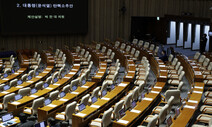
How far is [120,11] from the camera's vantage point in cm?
2223

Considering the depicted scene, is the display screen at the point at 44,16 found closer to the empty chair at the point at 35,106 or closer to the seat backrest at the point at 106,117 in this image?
the empty chair at the point at 35,106

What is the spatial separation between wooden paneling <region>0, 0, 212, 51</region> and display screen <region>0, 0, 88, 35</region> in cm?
83

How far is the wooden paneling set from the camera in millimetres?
20203

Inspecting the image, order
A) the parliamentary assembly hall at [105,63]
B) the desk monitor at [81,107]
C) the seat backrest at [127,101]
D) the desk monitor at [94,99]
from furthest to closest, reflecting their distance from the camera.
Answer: the desk monitor at [94,99] < the seat backrest at [127,101] < the parliamentary assembly hall at [105,63] < the desk monitor at [81,107]

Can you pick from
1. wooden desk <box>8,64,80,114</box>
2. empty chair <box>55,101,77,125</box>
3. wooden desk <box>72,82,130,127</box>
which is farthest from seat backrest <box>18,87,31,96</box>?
wooden desk <box>72,82,130,127</box>

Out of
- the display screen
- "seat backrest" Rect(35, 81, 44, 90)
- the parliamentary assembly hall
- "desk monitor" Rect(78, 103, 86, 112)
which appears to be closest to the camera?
"desk monitor" Rect(78, 103, 86, 112)

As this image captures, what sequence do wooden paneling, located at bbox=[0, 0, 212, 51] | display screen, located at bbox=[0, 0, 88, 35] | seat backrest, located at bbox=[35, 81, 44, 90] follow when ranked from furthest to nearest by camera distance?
wooden paneling, located at bbox=[0, 0, 212, 51], display screen, located at bbox=[0, 0, 88, 35], seat backrest, located at bbox=[35, 81, 44, 90]

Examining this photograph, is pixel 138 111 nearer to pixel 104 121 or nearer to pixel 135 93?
pixel 104 121

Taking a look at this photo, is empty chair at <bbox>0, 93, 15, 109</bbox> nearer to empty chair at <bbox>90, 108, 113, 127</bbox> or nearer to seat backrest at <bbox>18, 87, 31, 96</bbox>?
seat backrest at <bbox>18, 87, 31, 96</bbox>

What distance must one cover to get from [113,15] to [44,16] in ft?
18.0

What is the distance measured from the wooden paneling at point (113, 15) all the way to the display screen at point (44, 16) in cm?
83

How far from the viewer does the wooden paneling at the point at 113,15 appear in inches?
795

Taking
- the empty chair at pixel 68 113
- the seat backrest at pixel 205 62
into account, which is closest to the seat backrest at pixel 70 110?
the empty chair at pixel 68 113

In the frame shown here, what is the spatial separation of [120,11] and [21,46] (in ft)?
25.5
